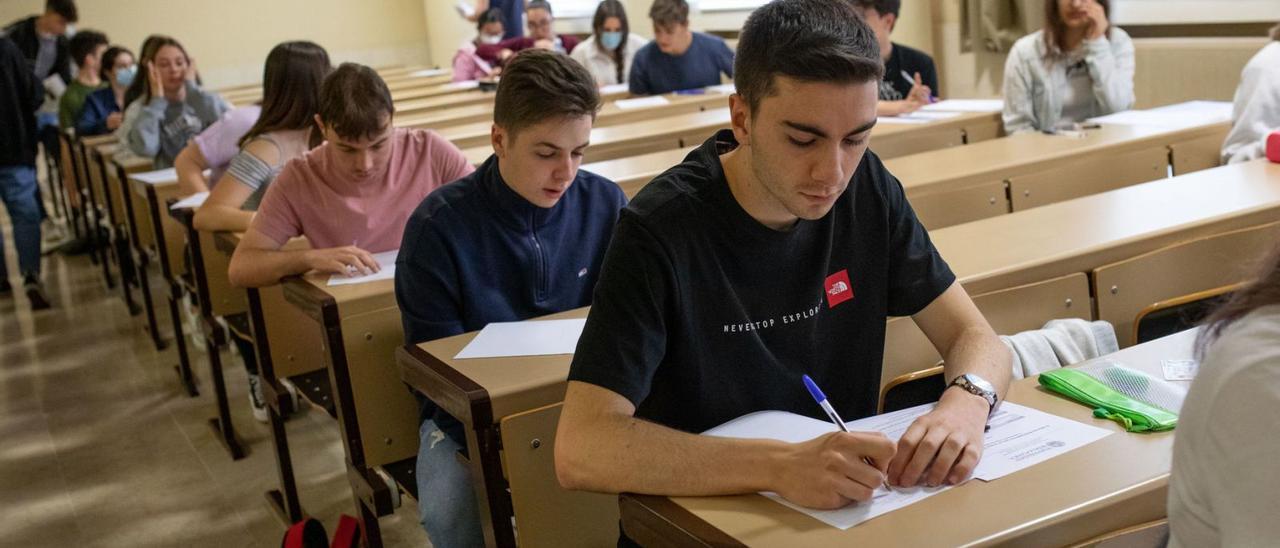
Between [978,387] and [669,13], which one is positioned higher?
[669,13]

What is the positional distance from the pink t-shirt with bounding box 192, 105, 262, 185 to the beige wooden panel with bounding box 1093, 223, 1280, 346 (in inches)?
113

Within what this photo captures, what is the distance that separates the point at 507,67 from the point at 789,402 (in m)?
1.00

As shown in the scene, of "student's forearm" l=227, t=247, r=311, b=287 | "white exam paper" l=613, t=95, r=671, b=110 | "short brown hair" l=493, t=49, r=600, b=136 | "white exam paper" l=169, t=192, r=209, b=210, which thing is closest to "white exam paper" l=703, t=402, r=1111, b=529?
"short brown hair" l=493, t=49, r=600, b=136

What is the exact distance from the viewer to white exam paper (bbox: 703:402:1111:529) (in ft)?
3.96

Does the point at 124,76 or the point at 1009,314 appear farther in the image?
the point at 124,76

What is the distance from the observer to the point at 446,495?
2.09 meters

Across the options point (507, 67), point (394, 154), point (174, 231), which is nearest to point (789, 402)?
point (507, 67)

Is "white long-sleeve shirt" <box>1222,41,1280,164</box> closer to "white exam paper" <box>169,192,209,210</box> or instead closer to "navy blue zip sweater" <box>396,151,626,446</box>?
"navy blue zip sweater" <box>396,151,626,446</box>

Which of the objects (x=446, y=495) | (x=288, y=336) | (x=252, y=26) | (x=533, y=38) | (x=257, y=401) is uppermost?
(x=252, y=26)

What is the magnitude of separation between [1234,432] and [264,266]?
2167mm

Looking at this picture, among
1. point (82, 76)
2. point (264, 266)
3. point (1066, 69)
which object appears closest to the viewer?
point (264, 266)

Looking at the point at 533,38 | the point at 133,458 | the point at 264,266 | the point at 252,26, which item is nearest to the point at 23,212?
the point at 133,458

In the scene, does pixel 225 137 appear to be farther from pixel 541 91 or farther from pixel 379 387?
pixel 541 91

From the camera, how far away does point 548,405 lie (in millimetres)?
1756
